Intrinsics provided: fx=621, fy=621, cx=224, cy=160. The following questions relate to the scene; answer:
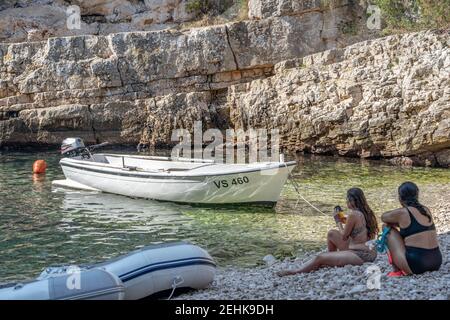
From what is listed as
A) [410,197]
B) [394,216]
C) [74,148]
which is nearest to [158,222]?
[74,148]

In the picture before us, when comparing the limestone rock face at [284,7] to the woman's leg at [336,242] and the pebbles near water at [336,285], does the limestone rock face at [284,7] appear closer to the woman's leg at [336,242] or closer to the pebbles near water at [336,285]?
the pebbles near water at [336,285]

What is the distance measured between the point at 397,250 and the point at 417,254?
242 mm

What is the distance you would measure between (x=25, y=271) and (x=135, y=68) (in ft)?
60.6

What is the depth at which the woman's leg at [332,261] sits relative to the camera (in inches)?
337

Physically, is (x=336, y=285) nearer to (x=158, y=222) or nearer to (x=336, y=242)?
(x=336, y=242)

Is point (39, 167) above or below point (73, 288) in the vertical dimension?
above

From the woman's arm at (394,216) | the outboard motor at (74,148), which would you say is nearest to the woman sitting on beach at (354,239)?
the woman's arm at (394,216)

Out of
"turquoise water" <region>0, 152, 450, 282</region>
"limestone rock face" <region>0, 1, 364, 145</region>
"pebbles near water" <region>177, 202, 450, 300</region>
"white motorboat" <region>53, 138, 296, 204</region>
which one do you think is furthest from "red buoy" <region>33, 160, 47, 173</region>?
"pebbles near water" <region>177, 202, 450, 300</region>

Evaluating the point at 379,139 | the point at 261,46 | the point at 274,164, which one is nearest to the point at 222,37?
the point at 261,46

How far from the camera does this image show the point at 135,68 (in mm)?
28047

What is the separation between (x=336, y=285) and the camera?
7.62 m

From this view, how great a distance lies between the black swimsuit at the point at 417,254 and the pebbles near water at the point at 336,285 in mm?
101

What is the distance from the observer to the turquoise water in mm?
11766
